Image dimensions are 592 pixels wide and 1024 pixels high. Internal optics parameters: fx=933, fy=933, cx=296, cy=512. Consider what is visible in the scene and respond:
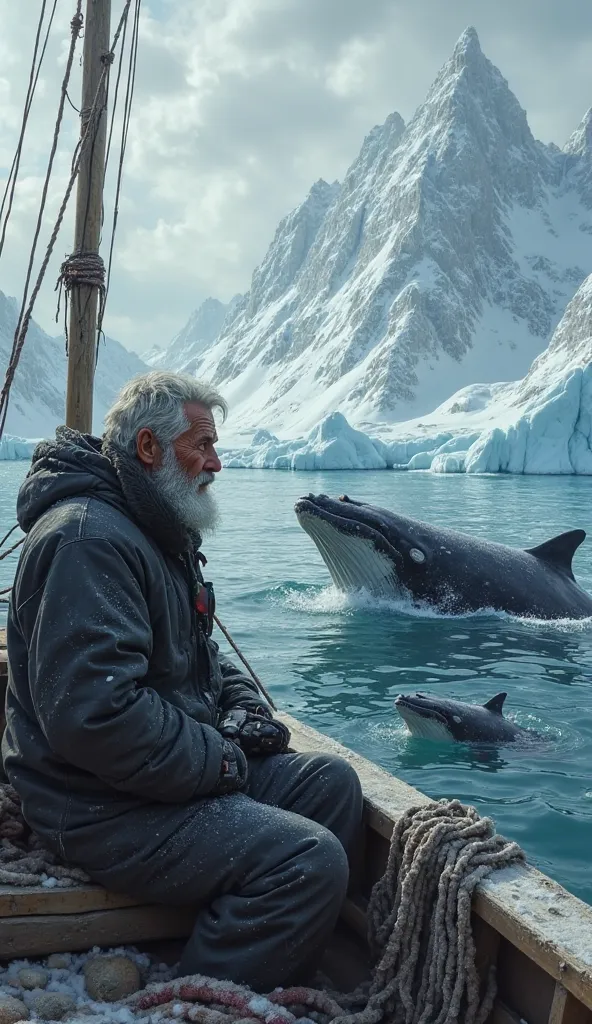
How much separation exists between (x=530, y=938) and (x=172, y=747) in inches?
53.4

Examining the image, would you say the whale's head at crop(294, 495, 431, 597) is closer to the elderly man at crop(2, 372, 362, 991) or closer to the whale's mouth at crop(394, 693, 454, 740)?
the whale's mouth at crop(394, 693, 454, 740)

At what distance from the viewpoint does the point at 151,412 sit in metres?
3.82

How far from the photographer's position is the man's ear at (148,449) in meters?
3.80

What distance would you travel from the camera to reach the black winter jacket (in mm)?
3221

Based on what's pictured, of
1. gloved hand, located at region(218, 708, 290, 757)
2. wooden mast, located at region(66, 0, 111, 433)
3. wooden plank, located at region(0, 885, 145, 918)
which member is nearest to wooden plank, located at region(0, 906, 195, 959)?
wooden plank, located at region(0, 885, 145, 918)

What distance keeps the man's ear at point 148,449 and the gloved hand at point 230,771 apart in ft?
3.80

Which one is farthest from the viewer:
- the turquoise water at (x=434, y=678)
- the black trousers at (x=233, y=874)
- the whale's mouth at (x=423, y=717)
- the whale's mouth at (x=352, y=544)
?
the whale's mouth at (x=352, y=544)

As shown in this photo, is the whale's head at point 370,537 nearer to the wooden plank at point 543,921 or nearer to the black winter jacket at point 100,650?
the black winter jacket at point 100,650

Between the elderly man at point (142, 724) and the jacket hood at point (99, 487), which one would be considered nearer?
the elderly man at point (142, 724)

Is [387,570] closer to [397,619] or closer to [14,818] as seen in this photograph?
[397,619]

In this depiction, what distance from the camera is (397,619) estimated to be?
1195 cm

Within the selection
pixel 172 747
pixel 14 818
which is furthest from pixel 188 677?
pixel 14 818

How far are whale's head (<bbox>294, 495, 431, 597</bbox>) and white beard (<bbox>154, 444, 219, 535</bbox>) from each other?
7.69 metres

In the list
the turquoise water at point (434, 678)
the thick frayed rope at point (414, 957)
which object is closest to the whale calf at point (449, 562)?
the turquoise water at point (434, 678)
